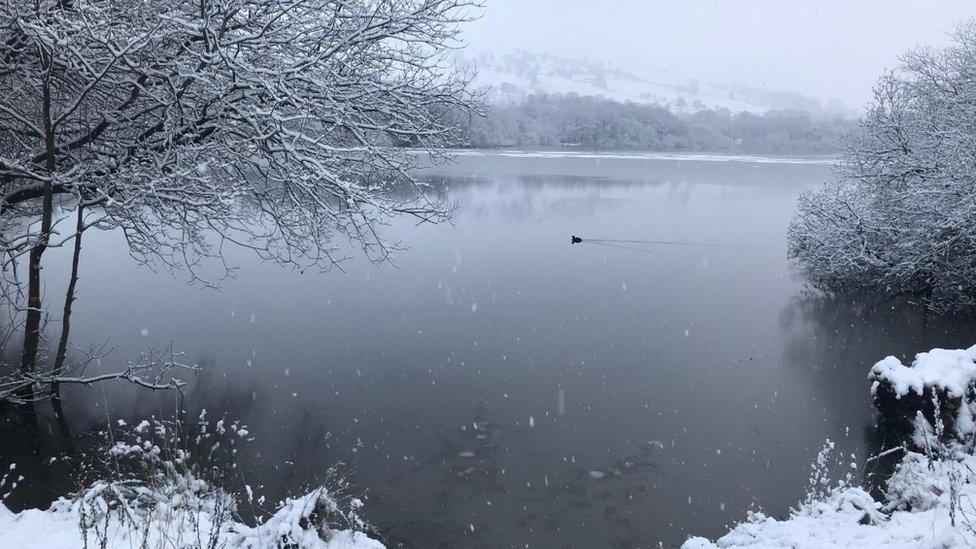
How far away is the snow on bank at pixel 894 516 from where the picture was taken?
5.60 m

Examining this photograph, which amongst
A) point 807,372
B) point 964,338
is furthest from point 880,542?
point 964,338

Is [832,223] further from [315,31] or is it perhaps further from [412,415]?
[315,31]

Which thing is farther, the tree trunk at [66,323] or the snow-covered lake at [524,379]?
the tree trunk at [66,323]

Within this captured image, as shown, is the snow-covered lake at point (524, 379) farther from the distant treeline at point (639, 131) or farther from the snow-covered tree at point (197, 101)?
the distant treeline at point (639, 131)

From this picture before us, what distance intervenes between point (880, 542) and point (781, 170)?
75.2m

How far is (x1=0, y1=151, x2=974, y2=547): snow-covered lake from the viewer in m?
8.41

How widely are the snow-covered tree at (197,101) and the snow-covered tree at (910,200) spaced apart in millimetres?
15621

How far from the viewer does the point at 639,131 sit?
12525 cm

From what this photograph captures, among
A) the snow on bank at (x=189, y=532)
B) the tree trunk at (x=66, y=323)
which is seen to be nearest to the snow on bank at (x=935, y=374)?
the snow on bank at (x=189, y=532)

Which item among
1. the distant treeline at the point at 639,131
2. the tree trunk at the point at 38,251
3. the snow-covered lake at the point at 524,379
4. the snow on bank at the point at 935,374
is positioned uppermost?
Answer: the distant treeline at the point at 639,131

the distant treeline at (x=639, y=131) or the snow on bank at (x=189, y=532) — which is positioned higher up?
the distant treeline at (x=639, y=131)

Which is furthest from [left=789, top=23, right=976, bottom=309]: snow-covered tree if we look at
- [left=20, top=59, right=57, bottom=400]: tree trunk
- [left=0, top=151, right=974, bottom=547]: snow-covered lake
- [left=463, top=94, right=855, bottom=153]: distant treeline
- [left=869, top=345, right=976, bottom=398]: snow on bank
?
[left=463, top=94, right=855, bottom=153]: distant treeline

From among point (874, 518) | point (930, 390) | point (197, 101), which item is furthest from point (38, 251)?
point (930, 390)

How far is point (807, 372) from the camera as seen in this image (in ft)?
43.8
